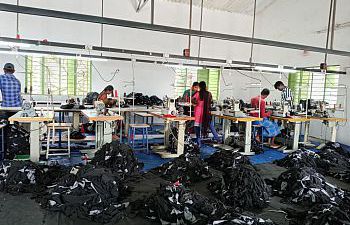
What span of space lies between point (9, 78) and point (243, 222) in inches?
210

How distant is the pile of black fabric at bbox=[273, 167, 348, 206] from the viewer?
11.9ft

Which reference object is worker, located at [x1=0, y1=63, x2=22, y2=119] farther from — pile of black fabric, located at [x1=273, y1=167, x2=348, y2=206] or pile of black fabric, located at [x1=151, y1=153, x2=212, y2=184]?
pile of black fabric, located at [x1=273, y1=167, x2=348, y2=206]

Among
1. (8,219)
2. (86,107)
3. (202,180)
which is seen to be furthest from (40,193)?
(86,107)

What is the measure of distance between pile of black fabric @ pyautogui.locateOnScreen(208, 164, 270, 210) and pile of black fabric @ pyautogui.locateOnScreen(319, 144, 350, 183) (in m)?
1.96

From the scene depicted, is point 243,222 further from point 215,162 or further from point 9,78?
point 9,78

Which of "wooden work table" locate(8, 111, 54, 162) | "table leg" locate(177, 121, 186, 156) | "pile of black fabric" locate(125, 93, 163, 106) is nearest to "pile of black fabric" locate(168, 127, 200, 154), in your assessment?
"table leg" locate(177, 121, 186, 156)

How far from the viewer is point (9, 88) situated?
18.7 feet

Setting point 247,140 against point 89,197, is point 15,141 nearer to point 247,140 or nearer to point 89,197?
point 89,197

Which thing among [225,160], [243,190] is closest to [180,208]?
[243,190]

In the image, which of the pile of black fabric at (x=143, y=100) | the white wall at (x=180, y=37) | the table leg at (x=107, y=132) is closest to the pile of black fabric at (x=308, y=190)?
the table leg at (x=107, y=132)

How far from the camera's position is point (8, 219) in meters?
2.98

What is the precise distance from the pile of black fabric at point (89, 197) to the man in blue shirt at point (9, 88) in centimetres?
318

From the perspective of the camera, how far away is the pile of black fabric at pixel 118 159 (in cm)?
452

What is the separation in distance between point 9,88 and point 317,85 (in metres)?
8.87
